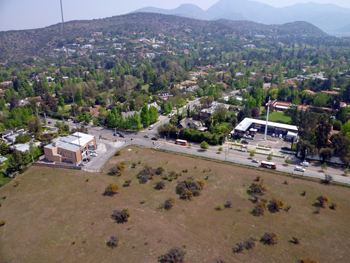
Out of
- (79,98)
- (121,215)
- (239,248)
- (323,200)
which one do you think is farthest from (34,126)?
(323,200)

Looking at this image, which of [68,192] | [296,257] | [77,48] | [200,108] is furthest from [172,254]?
[77,48]

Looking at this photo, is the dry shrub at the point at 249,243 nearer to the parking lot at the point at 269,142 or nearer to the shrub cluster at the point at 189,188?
the shrub cluster at the point at 189,188

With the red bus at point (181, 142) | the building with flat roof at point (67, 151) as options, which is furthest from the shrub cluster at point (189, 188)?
the building with flat roof at point (67, 151)

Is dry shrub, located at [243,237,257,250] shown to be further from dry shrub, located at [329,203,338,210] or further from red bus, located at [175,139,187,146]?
red bus, located at [175,139,187,146]

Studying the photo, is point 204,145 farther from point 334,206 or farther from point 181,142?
point 334,206

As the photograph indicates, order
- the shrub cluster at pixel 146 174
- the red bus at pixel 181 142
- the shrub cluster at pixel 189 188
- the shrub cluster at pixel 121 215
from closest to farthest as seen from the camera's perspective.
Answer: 1. the shrub cluster at pixel 121 215
2. the shrub cluster at pixel 189 188
3. the shrub cluster at pixel 146 174
4. the red bus at pixel 181 142

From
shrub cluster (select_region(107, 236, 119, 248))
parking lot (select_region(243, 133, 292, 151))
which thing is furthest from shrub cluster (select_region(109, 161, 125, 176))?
parking lot (select_region(243, 133, 292, 151))
